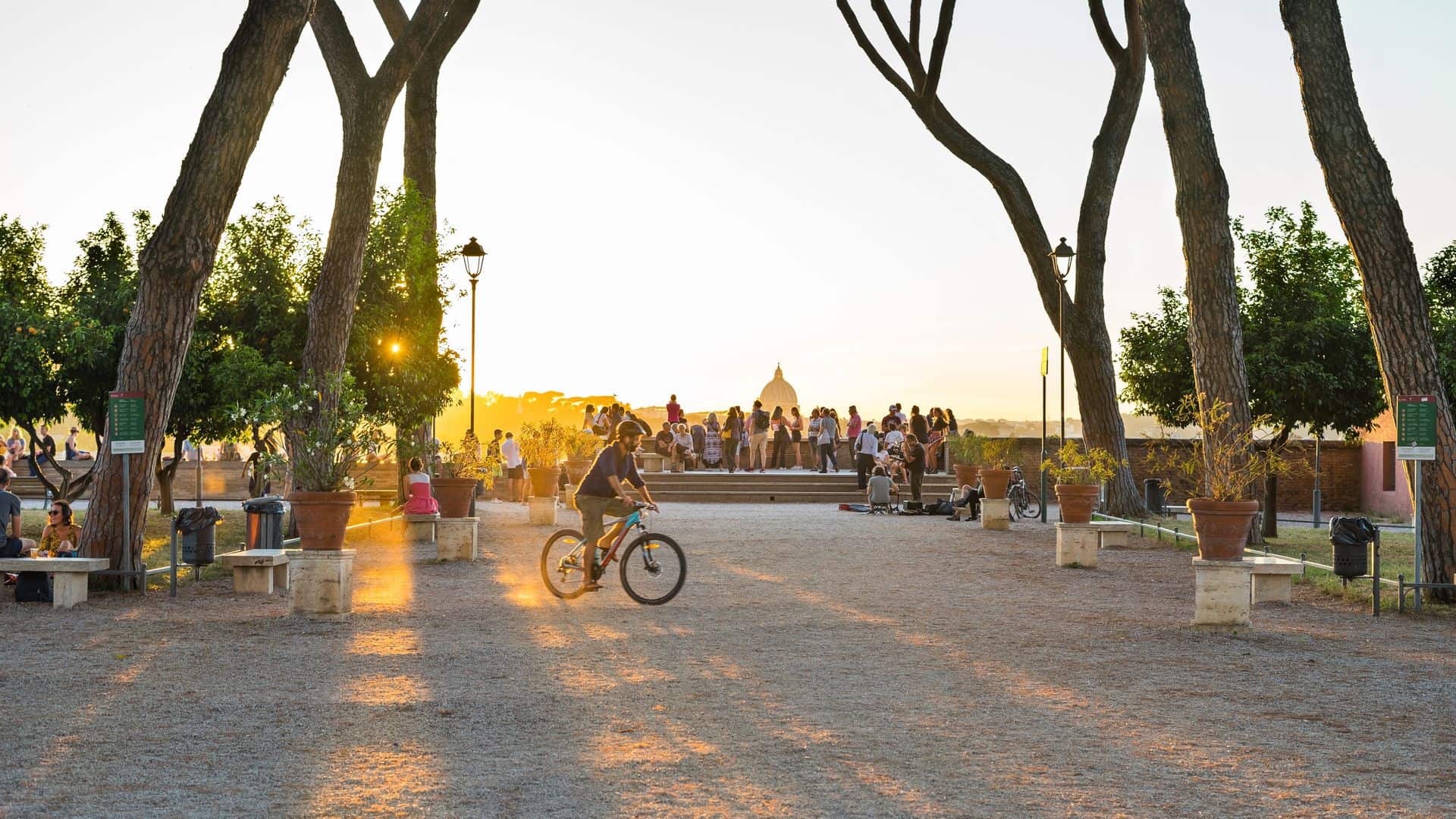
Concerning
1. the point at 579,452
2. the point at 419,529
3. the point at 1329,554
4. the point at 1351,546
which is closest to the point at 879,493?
the point at 579,452

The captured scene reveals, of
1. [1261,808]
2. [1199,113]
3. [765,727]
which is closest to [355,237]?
[1199,113]

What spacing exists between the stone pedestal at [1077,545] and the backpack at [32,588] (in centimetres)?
1034

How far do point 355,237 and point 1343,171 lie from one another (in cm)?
1147

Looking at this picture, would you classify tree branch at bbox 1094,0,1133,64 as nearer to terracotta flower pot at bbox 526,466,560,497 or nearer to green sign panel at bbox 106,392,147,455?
terracotta flower pot at bbox 526,466,560,497

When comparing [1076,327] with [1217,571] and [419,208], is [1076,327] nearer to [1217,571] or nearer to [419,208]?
[419,208]

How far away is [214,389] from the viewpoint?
2294 cm

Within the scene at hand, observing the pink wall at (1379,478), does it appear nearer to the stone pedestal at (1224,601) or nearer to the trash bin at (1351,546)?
the trash bin at (1351,546)

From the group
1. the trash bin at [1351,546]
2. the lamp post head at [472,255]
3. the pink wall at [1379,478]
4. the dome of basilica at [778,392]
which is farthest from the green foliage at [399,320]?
the dome of basilica at [778,392]

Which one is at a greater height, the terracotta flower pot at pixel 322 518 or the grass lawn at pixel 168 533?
the terracotta flower pot at pixel 322 518

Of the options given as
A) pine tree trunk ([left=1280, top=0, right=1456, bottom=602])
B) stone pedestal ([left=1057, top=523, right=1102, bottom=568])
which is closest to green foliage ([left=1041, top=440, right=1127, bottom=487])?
stone pedestal ([left=1057, top=523, right=1102, bottom=568])

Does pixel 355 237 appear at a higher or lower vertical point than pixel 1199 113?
lower

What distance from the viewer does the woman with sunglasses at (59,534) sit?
13.1m

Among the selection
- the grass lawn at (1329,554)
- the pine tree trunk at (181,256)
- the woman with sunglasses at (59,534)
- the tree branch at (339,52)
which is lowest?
the grass lawn at (1329,554)

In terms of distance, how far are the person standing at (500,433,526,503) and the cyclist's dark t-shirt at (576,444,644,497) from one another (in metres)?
19.2
